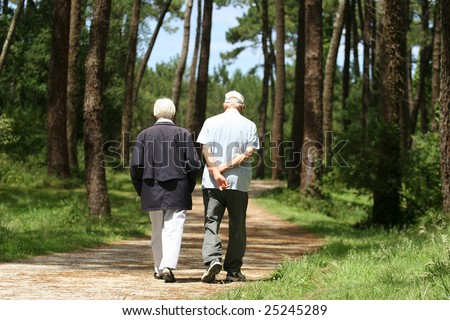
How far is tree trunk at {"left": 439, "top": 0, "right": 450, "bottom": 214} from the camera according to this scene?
17219 mm

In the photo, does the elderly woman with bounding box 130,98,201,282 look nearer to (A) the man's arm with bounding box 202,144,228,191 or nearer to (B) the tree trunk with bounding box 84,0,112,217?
(A) the man's arm with bounding box 202,144,228,191

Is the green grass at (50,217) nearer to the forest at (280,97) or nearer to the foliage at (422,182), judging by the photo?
the forest at (280,97)

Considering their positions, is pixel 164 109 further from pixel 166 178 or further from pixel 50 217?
pixel 50 217

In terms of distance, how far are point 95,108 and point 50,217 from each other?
2.61m

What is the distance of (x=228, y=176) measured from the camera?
10.8 metres

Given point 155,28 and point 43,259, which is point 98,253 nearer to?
point 43,259

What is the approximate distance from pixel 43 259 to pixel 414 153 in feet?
33.6

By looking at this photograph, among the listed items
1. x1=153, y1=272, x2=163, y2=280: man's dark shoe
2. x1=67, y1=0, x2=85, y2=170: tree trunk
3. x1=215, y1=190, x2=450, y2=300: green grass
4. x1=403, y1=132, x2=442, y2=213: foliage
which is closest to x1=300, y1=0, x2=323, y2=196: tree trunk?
x1=403, y1=132, x2=442, y2=213: foliage

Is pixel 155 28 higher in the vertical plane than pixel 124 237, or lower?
higher

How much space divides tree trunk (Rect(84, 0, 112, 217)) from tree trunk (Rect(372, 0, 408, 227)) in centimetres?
597

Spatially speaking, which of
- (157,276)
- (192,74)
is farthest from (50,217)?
(192,74)

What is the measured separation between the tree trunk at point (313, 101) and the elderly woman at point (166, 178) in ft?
52.3
